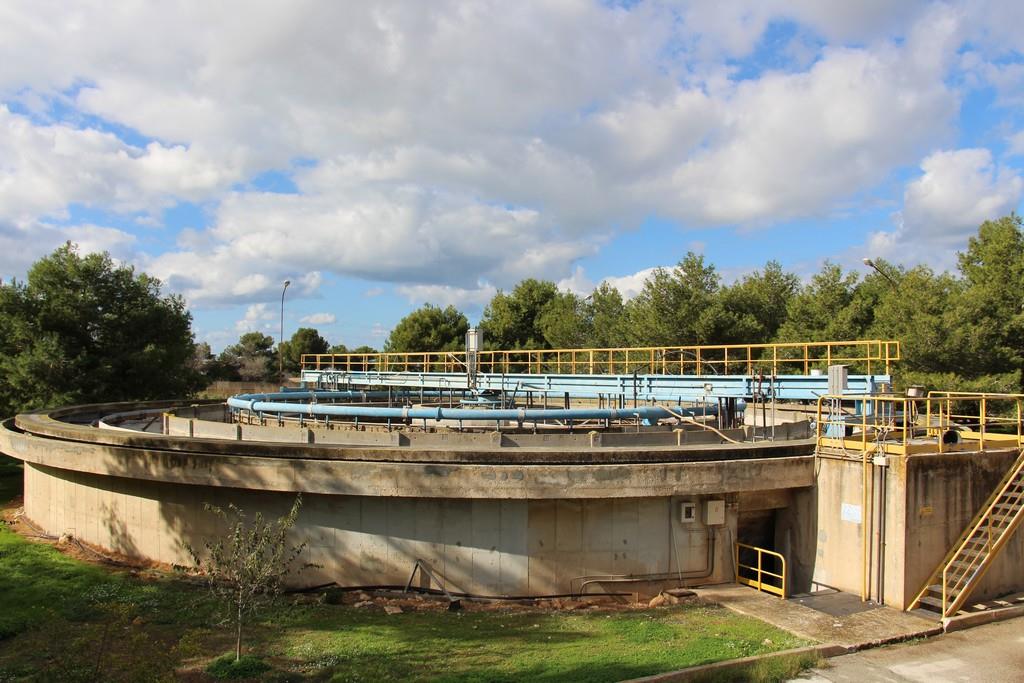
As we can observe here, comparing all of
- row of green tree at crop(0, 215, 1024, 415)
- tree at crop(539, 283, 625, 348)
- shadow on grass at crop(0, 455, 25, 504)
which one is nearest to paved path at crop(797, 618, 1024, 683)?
row of green tree at crop(0, 215, 1024, 415)

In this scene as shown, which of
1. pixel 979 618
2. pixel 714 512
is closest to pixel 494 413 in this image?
pixel 714 512

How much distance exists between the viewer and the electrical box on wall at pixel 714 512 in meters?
13.2

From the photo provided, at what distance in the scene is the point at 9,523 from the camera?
17.9 meters

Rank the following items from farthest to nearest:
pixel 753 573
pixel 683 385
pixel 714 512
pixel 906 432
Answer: pixel 683 385
pixel 753 573
pixel 714 512
pixel 906 432

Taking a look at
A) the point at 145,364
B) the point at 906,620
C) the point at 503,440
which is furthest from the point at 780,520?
the point at 145,364

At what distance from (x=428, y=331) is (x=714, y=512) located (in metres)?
51.6

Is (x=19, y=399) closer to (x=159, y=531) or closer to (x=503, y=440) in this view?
(x=159, y=531)

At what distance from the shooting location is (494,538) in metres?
12.7

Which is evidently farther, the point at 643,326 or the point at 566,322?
Result: the point at 566,322

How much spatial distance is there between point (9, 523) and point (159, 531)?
22.7ft

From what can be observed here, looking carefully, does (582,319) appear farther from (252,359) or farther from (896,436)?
(252,359)

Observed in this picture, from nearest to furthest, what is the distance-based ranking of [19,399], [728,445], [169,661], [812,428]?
[169,661], [728,445], [812,428], [19,399]

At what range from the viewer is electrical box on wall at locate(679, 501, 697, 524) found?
1312cm

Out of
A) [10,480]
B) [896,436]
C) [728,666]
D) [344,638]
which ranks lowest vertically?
[10,480]
